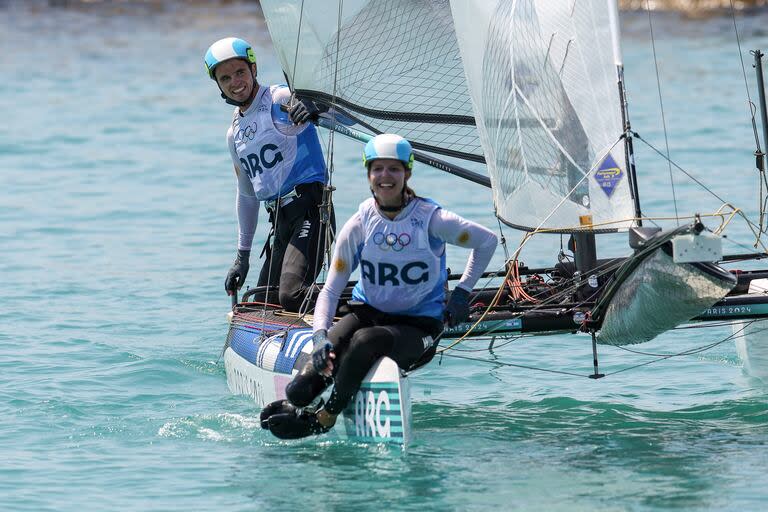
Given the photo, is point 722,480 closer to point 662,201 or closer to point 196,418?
point 196,418

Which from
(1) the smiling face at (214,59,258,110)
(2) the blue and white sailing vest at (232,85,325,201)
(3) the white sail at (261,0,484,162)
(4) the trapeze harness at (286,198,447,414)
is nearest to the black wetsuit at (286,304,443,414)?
(4) the trapeze harness at (286,198,447,414)

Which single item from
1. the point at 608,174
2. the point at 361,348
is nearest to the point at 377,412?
the point at 361,348

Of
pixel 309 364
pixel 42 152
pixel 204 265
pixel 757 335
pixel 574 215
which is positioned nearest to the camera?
pixel 309 364

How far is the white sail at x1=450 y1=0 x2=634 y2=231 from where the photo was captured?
7.46 meters

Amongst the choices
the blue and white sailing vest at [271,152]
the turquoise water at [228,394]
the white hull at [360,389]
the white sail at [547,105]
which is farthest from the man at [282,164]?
the white sail at [547,105]

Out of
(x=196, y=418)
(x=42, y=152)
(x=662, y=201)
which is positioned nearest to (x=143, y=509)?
(x=196, y=418)

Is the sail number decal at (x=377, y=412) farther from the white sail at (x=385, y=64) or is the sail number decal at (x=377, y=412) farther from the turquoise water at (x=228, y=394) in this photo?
the white sail at (x=385, y=64)

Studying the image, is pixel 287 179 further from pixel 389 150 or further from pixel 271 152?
pixel 389 150

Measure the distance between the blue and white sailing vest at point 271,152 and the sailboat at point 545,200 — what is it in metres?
0.39

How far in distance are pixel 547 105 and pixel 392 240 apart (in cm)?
149

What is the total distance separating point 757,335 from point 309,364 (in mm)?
3251

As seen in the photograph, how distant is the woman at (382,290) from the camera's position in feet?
21.7

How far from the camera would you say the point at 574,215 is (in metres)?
7.48

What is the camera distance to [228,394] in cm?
845
